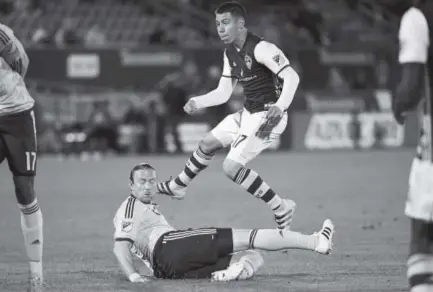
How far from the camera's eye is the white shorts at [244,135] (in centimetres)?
1053

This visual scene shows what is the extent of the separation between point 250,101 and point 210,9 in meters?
18.6

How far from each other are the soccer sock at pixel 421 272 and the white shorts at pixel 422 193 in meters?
0.23

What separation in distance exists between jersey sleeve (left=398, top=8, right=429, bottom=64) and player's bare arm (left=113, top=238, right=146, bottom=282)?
3.31 metres

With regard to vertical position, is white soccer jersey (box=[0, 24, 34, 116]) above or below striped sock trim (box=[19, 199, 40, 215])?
above

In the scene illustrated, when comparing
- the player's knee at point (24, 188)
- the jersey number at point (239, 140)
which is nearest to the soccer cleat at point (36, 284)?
the player's knee at point (24, 188)

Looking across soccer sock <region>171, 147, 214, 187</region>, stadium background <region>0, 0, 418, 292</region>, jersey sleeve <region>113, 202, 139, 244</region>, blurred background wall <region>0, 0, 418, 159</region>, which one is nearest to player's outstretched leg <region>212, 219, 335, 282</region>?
jersey sleeve <region>113, 202, 139, 244</region>

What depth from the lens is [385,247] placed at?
11023mm

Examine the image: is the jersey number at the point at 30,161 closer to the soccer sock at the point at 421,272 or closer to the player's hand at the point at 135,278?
the player's hand at the point at 135,278

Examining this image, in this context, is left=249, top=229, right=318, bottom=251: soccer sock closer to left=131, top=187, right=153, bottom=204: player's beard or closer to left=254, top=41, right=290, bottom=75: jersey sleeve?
left=131, top=187, right=153, bottom=204: player's beard

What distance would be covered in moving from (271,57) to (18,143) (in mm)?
2979

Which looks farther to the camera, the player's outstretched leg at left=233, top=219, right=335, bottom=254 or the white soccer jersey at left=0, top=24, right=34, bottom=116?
the player's outstretched leg at left=233, top=219, right=335, bottom=254

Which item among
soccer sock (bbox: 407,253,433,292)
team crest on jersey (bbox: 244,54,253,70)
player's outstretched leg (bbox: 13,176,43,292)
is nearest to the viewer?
soccer sock (bbox: 407,253,433,292)

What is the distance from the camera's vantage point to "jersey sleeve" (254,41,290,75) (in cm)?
1017

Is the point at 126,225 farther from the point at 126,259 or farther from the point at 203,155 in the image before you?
the point at 203,155
